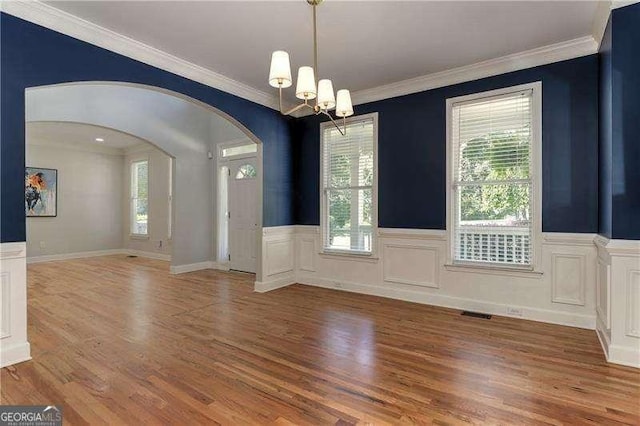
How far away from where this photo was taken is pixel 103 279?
5.69 m

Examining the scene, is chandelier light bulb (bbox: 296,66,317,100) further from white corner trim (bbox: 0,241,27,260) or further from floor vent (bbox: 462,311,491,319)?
floor vent (bbox: 462,311,491,319)

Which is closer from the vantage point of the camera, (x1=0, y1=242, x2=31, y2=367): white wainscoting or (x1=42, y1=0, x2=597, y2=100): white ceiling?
(x1=0, y1=242, x2=31, y2=367): white wainscoting

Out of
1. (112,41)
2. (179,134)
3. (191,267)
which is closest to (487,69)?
(112,41)

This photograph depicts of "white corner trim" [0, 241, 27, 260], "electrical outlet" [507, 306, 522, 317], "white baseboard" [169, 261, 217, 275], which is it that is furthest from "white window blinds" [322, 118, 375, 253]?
"white corner trim" [0, 241, 27, 260]

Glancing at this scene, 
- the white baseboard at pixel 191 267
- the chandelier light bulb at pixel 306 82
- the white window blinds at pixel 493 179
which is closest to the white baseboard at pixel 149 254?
the white baseboard at pixel 191 267

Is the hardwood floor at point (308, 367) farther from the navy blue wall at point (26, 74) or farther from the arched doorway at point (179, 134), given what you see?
the arched doorway at point (179, 134)

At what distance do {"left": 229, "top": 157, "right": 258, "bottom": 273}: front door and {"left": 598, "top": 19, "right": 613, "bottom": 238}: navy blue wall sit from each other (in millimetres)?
4932

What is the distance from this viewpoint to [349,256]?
16.0 feet

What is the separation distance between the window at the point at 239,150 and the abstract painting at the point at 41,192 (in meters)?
4.59

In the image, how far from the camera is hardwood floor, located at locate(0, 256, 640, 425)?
1956 millimetres

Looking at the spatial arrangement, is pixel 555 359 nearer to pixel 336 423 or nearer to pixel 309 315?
pixel 336 423

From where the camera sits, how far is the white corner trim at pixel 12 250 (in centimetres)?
247

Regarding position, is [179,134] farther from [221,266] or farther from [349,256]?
[349,256]

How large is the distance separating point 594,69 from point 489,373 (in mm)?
3158
